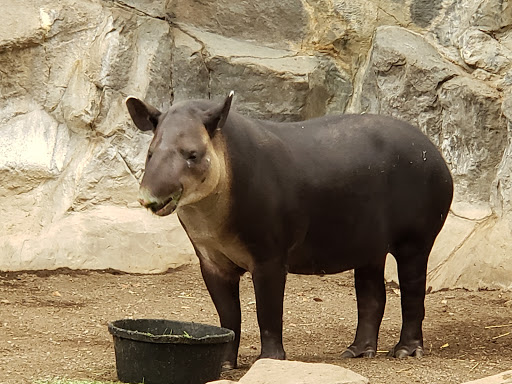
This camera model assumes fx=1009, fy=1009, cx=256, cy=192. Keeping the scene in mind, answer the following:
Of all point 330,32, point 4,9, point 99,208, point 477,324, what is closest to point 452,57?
point 330,32

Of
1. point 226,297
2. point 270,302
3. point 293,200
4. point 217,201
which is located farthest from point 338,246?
point 217,201

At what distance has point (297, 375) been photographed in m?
5.15

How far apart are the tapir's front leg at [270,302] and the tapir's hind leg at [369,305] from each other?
1004 millimetres

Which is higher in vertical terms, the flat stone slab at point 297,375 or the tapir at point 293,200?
the tapir at point 293,200

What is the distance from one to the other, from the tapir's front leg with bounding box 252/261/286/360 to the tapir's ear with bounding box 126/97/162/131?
3.70 ft

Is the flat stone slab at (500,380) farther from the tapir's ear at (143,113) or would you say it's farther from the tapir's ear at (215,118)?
the tapir's ear at (143,113)

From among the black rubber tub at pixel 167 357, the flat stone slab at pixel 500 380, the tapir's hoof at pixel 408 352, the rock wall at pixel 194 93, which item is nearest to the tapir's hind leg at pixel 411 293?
the tapir's hoof at pixel 408 352

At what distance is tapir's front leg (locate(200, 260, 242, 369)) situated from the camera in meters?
6.67

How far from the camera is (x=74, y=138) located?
422 inches

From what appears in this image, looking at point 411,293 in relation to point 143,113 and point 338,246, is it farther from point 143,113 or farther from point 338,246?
point 143,113

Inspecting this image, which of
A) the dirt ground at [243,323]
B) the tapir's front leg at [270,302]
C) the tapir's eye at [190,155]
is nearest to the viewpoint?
the tapir's eye at [190,155]

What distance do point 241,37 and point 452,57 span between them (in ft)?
7.62

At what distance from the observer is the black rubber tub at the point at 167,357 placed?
582cm

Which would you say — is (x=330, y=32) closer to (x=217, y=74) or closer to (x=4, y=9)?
(x=217, y=74)
